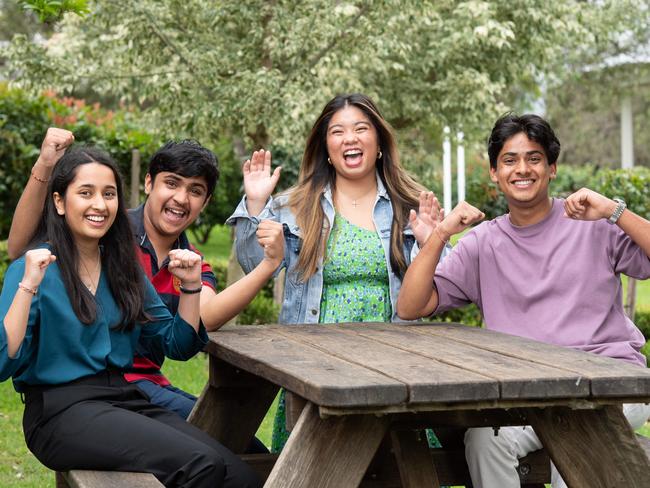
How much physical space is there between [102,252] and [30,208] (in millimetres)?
397

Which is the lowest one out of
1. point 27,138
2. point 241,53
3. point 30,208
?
point 30,208

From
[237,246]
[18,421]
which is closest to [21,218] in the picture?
[237,246]

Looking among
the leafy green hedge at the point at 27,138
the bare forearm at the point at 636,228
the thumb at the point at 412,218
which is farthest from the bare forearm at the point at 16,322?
the leafy green hedge at the point at 27,138

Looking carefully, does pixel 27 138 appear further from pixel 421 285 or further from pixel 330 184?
pixel 421 285

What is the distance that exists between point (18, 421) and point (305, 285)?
304 cm

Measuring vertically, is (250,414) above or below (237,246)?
below

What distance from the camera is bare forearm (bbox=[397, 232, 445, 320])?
154 inches

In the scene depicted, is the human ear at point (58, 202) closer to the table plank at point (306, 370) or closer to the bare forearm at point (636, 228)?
the table plank at point (306, 370)

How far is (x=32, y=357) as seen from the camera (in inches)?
130

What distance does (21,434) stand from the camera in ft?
20.3

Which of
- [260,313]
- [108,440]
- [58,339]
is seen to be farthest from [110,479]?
[260,313]

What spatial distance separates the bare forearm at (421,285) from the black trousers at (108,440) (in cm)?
101

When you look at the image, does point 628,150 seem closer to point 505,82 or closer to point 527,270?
point 505,82

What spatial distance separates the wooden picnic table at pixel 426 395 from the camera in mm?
2650
